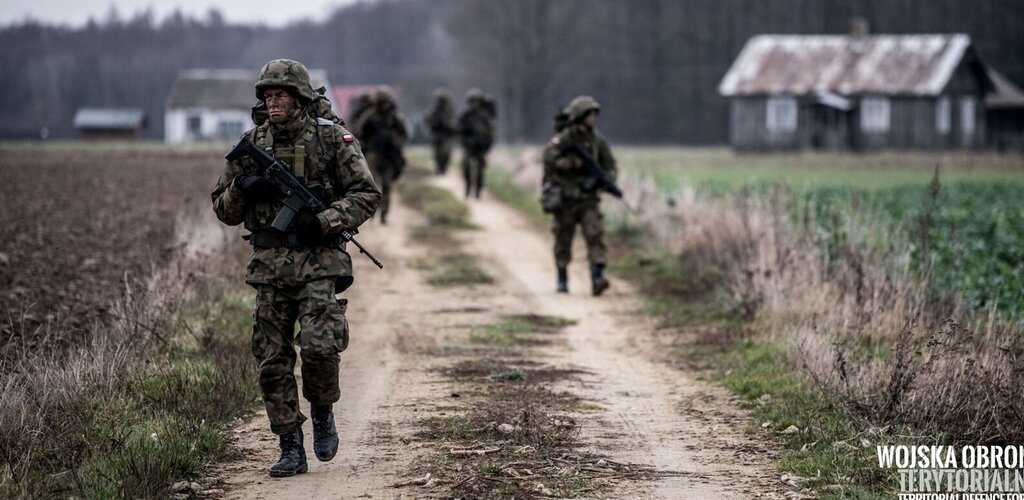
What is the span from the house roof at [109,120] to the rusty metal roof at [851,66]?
1978 inches

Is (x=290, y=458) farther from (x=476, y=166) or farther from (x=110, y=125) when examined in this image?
(x=110, y=125)

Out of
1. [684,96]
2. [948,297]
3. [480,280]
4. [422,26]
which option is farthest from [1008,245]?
[422,26]

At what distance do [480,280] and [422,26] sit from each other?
130m

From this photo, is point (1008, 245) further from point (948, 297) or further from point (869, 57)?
point (869, 57)

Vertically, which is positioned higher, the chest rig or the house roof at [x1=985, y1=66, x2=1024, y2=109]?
the chest rig

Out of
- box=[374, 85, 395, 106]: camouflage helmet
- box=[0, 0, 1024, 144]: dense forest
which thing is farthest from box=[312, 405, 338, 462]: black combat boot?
box=[0, 0, 1024, 144]: dense forest

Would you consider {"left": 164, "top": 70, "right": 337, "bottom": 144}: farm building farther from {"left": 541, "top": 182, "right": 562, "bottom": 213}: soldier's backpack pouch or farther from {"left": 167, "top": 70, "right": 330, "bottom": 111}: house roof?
{"left": 541, "top": 182, "right": 562, "bottom": 213}: soldier's backpack pouch

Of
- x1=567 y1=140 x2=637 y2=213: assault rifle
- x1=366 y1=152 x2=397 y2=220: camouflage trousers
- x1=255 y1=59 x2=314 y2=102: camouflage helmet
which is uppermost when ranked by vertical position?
x1=255 y1=59 x2=314 y2=102: camouflage helmet

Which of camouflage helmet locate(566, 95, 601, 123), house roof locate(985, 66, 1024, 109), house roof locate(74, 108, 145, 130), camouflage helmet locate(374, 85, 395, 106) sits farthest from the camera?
house roof locate(74, 108, 145, 130)

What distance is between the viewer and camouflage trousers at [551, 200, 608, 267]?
1470cm

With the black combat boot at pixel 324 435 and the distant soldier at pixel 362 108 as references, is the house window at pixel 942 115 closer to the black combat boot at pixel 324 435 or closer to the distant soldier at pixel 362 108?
the distant soldier at pixel 362 108

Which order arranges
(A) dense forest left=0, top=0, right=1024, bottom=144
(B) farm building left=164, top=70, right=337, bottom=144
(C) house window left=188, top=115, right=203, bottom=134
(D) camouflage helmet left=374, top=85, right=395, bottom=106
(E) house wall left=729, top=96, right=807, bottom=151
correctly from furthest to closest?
(C) house window left=188, top=115, right=203, bottom=134
(B) farm building left=164, top=70, right=337, bottom=144
(A) dense forest left=0, top=0, right=1024, bottom=144
(E) house wall left=729, top=96, right=807, bottom=151
(D) camouflage helmet left=374, top=85, right=395, bottom=106

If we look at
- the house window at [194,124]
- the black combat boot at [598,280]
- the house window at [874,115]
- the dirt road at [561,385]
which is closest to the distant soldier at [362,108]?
the dirt road at [561,385]

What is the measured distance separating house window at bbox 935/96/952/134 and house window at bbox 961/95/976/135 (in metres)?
1.00
